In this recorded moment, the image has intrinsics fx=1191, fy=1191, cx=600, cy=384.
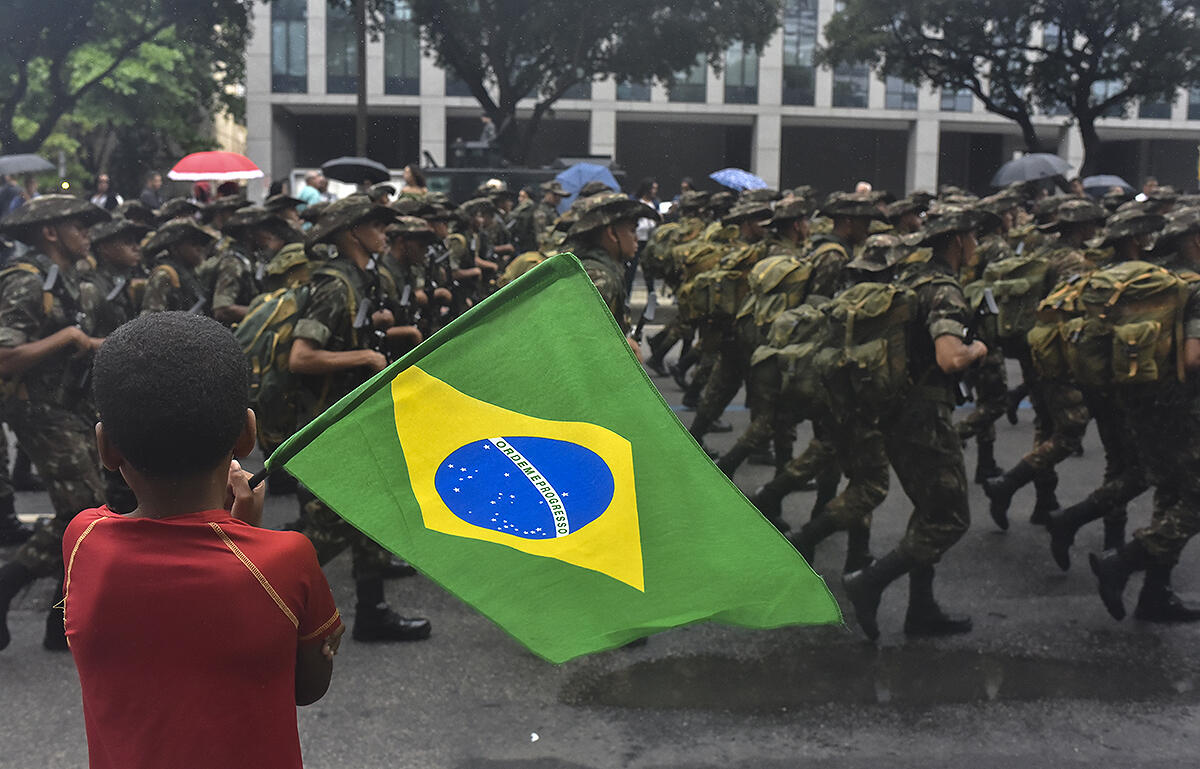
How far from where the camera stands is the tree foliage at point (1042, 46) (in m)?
25.3

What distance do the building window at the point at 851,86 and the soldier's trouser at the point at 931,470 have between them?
4239 centimetres

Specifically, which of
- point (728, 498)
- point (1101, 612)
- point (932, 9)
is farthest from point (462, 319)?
point (932, 9)

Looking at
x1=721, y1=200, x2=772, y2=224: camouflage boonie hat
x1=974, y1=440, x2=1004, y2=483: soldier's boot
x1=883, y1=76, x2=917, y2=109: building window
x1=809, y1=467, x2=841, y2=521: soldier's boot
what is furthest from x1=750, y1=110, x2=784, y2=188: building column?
x1=809, y1=467, x2=841, y2=521: soldier's boot

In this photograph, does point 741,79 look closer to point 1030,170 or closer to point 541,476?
point 1030,170

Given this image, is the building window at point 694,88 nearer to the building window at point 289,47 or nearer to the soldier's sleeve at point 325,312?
the building window at point 289,47

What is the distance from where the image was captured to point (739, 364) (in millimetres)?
8289

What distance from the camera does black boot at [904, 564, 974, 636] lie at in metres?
5.53

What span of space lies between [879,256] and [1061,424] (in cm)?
226

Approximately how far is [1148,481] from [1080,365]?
2.19 feet

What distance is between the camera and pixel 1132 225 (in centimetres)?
609

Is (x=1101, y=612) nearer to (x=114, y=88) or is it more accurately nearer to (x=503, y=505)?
(x=503, y=505)

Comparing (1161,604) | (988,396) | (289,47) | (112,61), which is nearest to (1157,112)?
(289,47)

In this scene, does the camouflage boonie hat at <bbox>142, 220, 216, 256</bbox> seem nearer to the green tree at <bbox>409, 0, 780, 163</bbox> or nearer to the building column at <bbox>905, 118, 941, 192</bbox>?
the green tree at <bbox>409, 0, 780, 163</bbox>

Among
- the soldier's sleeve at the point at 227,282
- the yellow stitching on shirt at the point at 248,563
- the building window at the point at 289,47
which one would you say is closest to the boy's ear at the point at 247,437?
the yellow stitching on shirt at the point at 248,563
